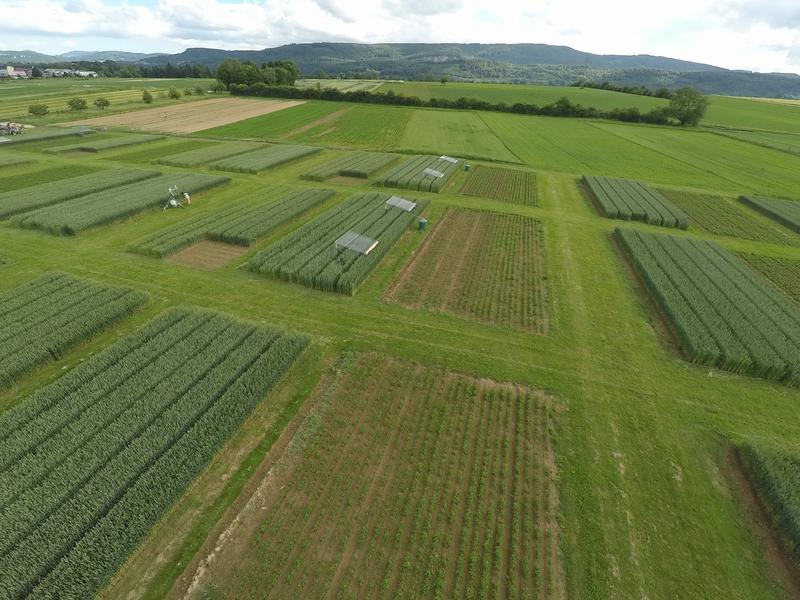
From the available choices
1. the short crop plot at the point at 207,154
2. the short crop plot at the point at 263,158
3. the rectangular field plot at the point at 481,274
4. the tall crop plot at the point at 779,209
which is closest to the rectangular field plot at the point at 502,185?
the rectangular field plot at the point at 481,274

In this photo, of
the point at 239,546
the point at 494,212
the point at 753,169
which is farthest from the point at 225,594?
the point at 753,169

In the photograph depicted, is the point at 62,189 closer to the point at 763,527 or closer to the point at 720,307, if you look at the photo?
the point at 763,527

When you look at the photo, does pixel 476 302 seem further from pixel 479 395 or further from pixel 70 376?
pixel 70 376

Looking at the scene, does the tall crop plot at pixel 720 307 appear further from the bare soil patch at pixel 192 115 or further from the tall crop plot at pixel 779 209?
the bare soil patch at pixel 192 115

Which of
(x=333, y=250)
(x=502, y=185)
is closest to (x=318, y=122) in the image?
(x=502, y=185)

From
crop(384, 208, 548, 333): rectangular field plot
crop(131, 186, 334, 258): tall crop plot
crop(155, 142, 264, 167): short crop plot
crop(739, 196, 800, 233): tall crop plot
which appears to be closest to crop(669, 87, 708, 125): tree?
crop(739, 196, 800, 233): tall crop plot
